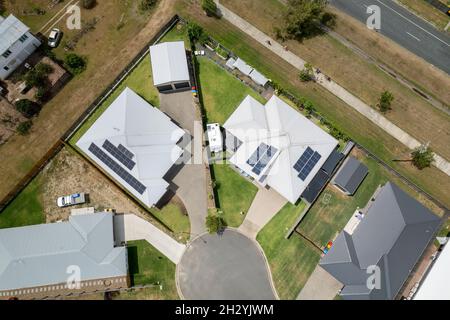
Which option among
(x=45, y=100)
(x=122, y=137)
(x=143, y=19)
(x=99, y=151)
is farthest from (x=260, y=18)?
(x=45, y=100)

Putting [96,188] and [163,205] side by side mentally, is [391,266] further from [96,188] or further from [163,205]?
[96,188]

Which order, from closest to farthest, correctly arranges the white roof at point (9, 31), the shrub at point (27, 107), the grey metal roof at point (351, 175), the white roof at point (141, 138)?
the white roof at point (141, 138)
the grey metal roof at point (351, 175)
the white roof at point (9, 31)
the shrub at point (27, 107)

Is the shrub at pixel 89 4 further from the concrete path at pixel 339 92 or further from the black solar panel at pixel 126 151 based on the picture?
the black solar panel at pixel 126 151

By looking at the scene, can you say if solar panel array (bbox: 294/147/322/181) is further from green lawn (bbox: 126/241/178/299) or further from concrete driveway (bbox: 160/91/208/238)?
green lawn (bbox: 126/241/178/299)

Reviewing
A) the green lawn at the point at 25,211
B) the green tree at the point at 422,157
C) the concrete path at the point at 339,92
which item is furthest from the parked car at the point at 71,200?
the green tree at the point at 422,157

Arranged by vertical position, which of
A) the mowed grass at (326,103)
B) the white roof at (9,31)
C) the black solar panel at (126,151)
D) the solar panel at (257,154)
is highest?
the mowed grass at (326,103)

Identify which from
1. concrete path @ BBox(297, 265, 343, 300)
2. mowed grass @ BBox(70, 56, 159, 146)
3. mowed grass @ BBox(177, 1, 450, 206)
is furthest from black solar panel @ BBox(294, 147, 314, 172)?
mowed grass @ BBox(70, 56, 159, 146)

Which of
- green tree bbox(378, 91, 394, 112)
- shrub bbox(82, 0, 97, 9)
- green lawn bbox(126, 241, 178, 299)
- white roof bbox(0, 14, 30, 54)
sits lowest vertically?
green lawn bbox(126, 241, 178, 299)

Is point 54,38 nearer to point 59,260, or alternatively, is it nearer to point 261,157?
point 59,260
